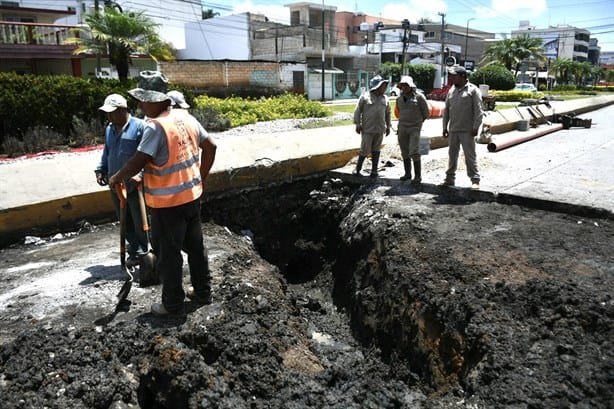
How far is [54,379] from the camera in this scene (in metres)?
3.11

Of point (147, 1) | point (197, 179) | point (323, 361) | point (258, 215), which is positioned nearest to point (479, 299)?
point (323, 361)

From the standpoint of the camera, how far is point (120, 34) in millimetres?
18375

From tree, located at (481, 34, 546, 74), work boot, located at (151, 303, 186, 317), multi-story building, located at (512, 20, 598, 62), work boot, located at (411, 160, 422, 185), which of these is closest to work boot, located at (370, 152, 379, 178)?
work boot, located at (411, 160, 422, 185)

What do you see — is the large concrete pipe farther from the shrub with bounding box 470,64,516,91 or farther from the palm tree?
the shrub with bounding box 470,64,516,91

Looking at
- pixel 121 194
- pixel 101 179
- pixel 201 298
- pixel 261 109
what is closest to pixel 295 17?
pixel 261 109

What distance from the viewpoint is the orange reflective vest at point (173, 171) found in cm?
356

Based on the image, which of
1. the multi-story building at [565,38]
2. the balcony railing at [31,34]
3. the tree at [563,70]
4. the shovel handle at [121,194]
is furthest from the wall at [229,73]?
the multi-story building at [565,38]

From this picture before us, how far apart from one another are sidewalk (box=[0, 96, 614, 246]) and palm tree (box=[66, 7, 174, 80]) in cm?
1079

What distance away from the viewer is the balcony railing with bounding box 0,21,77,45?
2265cm

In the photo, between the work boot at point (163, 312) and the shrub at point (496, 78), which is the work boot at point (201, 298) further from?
the shrub at point (496, 78)

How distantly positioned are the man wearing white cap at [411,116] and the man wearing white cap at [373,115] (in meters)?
0.26

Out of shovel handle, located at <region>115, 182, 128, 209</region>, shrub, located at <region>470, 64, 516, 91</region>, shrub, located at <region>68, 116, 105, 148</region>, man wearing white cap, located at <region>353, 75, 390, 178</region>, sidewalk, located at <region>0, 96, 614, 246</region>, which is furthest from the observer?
shrub, located at <region>470, 64, 516, 91</region>

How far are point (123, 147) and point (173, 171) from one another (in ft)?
3.65

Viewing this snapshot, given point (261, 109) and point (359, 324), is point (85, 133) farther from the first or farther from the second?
point (359, 324)
